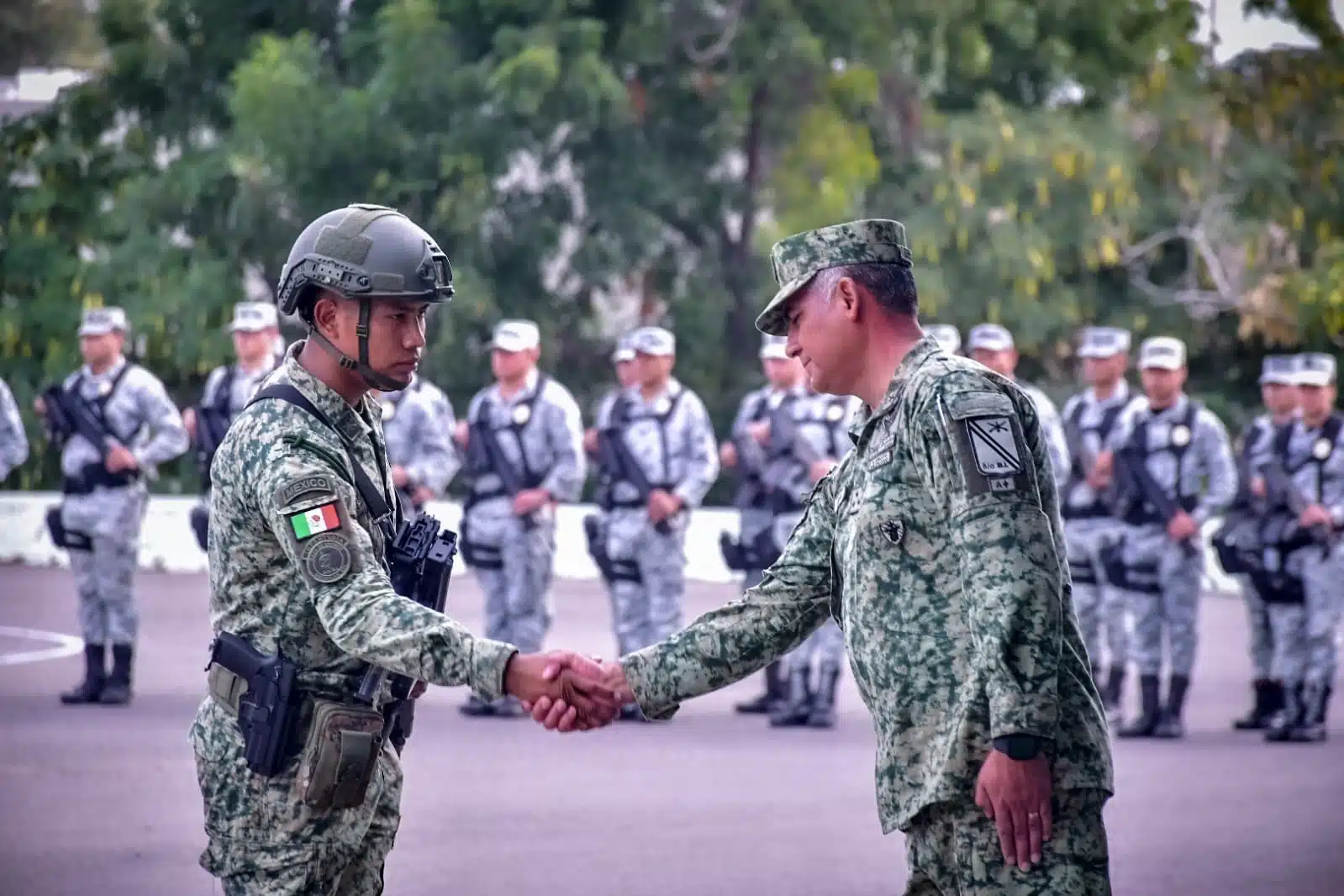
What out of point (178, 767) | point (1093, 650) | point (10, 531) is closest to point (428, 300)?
point (178, 767)

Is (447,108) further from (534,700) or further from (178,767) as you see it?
(534,700)

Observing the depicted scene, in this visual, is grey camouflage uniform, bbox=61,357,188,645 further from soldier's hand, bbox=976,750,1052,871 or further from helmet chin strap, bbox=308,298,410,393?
soldier's hand, bbox=976,750,1052,871

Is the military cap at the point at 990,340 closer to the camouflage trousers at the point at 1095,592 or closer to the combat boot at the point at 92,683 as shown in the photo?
the camouflage trousers at the point at 1095,592

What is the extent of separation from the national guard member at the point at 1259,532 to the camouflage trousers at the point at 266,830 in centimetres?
958

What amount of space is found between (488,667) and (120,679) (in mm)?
9330

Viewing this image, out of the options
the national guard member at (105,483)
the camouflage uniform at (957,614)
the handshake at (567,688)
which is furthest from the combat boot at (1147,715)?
the camouflage uniform at (957,614)

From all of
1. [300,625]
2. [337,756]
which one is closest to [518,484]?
[300,625]

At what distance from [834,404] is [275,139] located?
1417cm

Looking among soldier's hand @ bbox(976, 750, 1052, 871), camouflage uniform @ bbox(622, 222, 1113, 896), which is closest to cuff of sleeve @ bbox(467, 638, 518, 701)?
camouflage uniform @ bbox(622, 222, 1113, 896)

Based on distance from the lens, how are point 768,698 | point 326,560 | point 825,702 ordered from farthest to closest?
1. point 768,698
2. point 825,702
3. point 326,560

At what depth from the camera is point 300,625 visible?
4754 mm

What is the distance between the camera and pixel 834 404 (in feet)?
45.4

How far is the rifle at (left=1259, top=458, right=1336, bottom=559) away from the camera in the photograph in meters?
13.3

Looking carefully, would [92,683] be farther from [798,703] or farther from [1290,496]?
[1290,496]
